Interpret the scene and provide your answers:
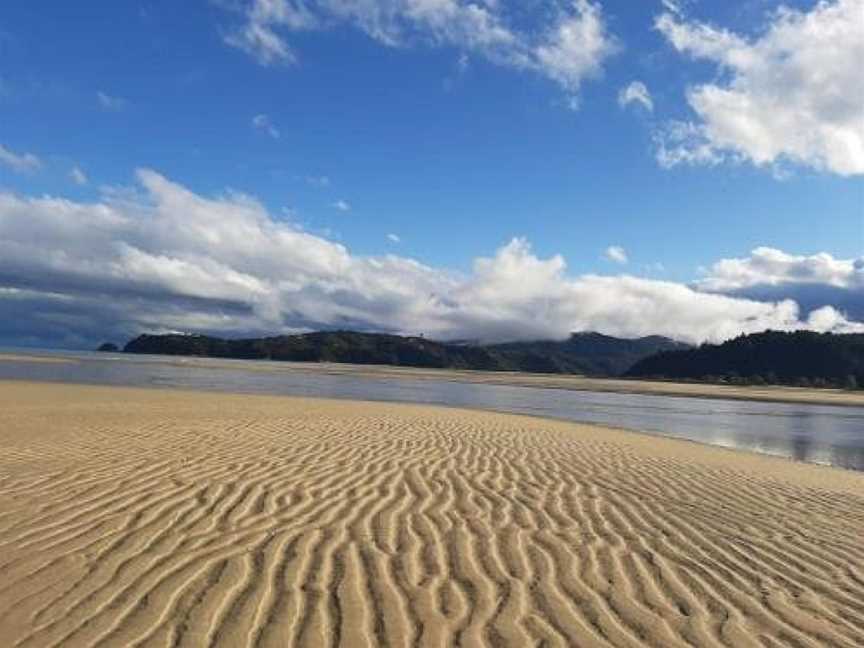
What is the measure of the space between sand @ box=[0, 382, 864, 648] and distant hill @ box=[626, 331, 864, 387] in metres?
135

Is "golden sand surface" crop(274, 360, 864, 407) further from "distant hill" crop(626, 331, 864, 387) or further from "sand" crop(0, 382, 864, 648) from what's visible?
"sand" crop(0, 382, 864, 648)

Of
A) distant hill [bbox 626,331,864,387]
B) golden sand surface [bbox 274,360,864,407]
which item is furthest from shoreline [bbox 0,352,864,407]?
distant hill [bbox 626,331,864,387]

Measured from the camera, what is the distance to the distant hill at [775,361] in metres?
148

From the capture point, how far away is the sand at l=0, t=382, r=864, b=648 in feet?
18.9

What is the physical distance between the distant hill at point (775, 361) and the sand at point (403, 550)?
442 feet

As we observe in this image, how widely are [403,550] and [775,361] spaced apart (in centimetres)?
17132

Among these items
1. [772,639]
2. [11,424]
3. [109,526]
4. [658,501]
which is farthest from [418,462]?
[11,424]

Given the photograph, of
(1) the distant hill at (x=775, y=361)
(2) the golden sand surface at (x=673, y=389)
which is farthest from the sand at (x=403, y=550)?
(1) the distant hill at (x=775, y=361)

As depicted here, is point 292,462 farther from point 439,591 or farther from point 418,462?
point 439,591

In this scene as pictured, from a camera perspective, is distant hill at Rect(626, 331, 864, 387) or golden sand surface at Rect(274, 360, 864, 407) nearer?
golden sand surface at Rect(274, 360, 864, 407)

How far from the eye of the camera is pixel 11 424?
1886cm

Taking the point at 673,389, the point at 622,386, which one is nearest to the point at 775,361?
the point at 622,386

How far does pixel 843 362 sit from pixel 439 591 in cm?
16967

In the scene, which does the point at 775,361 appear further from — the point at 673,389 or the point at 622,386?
the point at 673,389
